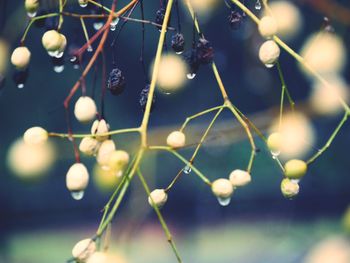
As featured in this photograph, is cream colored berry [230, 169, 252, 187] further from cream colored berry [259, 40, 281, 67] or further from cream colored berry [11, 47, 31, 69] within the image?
cream colored berry [11, 47, 31, 69]

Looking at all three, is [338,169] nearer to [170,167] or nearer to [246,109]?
[246,109]

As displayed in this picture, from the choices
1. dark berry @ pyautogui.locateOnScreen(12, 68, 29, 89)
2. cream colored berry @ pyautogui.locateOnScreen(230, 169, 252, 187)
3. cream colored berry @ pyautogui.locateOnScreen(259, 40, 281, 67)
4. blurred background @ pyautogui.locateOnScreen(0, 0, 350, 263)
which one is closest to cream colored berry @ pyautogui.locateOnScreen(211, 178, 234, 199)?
cream colored berry @ pyautogui.locateOnScreen(230, 169, 252, 187)

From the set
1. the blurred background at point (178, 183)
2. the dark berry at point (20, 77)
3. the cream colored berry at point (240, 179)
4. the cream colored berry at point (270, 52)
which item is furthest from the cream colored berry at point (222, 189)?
the blurred background at point (178, 183)

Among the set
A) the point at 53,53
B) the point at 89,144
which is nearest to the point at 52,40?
the point at 53,53

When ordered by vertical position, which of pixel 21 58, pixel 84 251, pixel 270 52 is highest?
pixel 21 58

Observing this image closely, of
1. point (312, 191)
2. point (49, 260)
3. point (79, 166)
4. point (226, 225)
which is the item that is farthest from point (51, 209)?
point (79, 166)

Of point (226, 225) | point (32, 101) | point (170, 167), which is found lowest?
point (226, 225)

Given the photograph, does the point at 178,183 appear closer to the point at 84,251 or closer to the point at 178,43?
the point at 178,43
